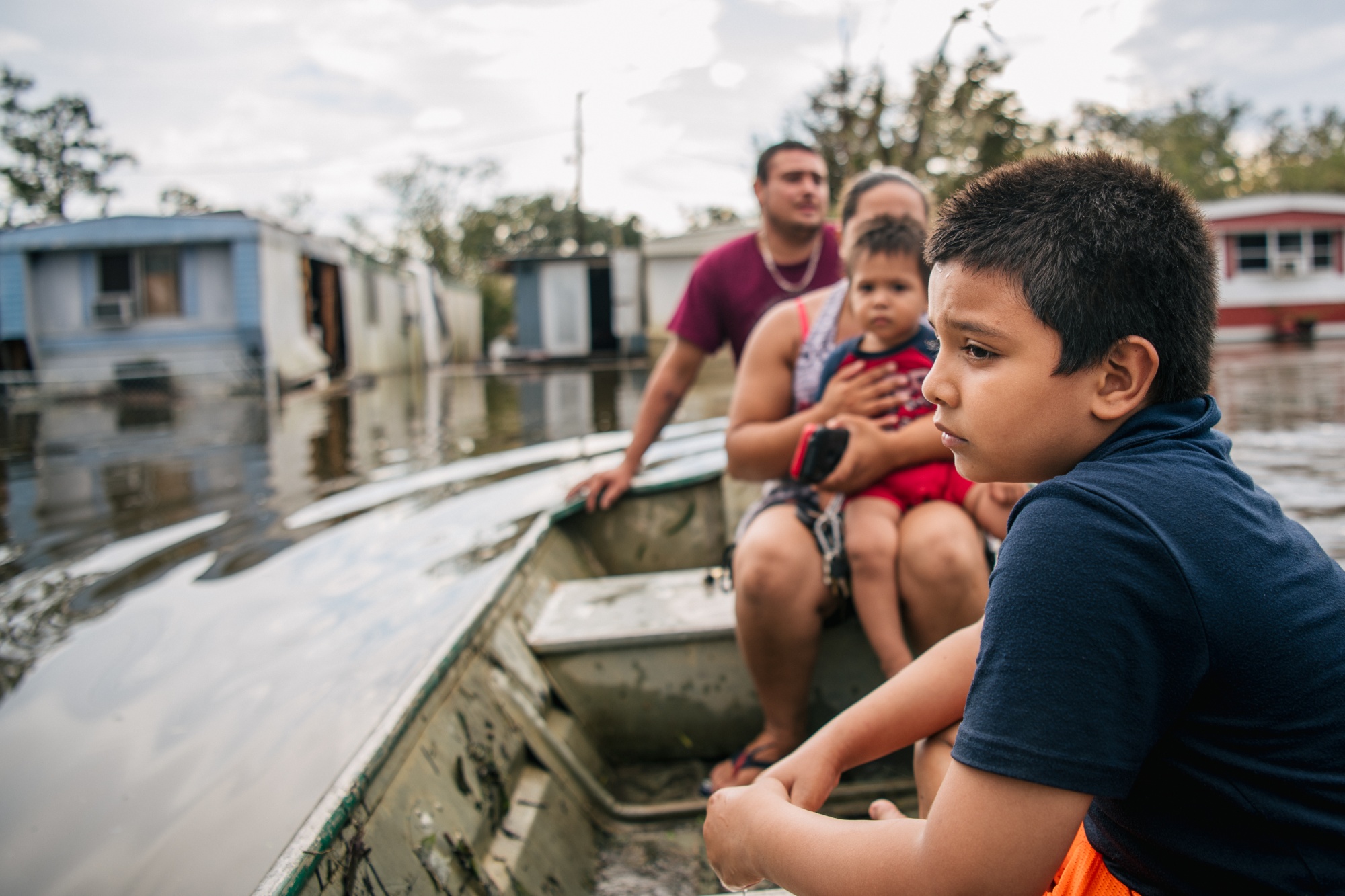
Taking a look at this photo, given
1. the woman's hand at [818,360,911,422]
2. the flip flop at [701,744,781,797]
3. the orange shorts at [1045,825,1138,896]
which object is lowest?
the flip flop at [701,744,781,797]

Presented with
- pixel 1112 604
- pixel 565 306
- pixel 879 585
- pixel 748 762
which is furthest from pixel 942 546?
pixel 565 306

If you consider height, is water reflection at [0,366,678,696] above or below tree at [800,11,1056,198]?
below

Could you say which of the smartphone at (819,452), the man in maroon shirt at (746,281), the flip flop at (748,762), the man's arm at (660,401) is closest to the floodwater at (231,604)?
the man's arm at (660,401)

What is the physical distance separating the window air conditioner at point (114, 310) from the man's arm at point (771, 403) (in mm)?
15629

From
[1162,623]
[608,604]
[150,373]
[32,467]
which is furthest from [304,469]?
[150,373]

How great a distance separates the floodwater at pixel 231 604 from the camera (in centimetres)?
182

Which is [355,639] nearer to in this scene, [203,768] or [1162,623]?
[203,768]

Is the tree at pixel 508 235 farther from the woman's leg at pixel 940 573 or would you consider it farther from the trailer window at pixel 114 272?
the woman's leg at pixel 940 573

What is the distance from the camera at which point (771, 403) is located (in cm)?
243

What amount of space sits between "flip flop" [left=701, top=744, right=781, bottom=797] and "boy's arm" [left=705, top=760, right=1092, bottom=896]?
1.09 metres

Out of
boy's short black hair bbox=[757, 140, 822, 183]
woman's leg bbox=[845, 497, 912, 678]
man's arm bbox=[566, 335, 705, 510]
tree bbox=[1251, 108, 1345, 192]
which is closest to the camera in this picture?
woman's leg bbox=[845, 497, 912, 678]

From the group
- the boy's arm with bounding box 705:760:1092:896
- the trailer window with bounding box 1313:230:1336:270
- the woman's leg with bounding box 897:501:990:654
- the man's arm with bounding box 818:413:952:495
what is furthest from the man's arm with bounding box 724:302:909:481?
the trailer window with bounding box 1313:230:1336:270

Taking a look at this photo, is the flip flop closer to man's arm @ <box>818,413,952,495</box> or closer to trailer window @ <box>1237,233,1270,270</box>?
→ man's arm @ <box>818,413,952,495</box>

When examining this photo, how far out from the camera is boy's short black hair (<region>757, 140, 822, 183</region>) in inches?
120
